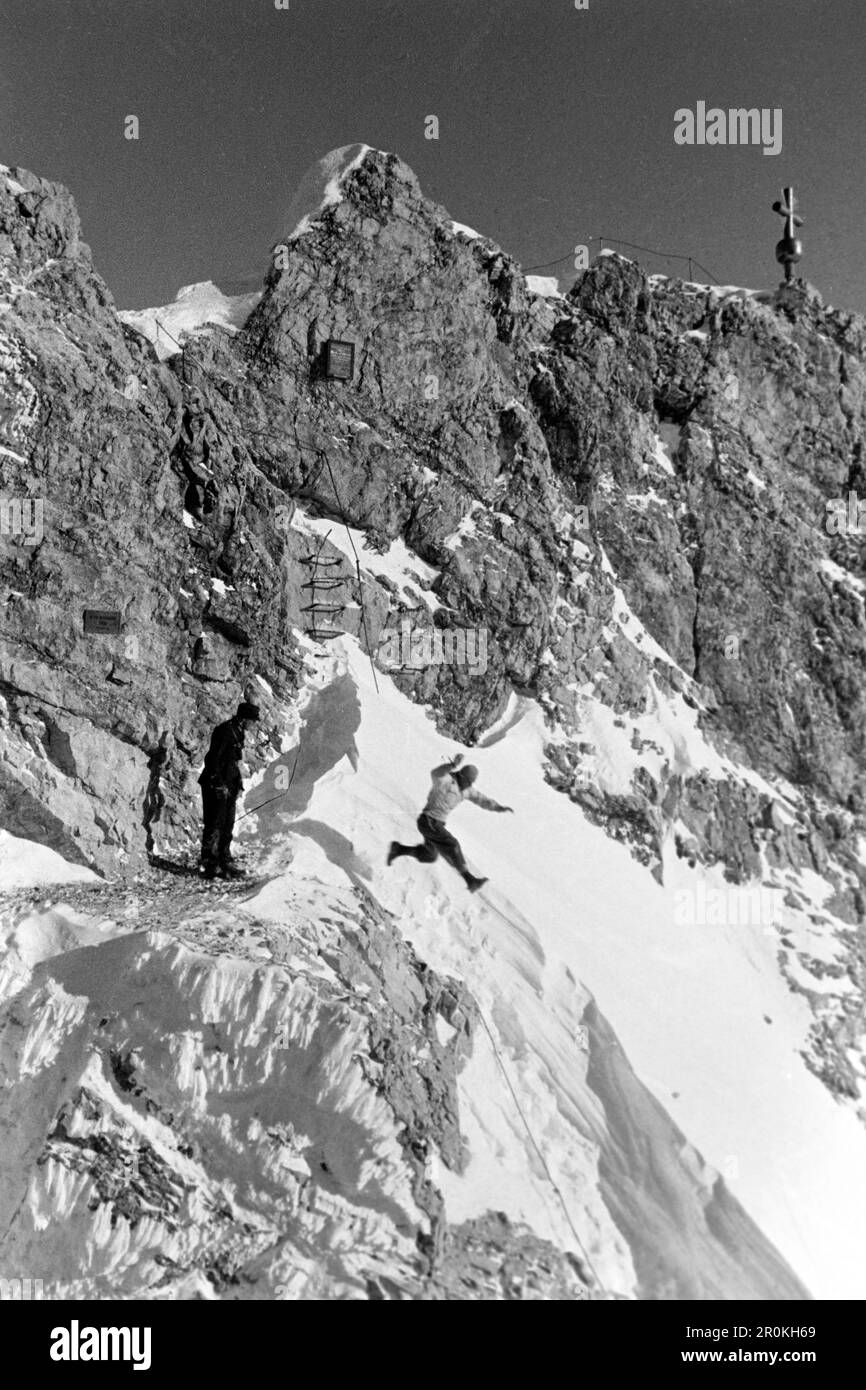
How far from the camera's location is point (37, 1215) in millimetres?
8531

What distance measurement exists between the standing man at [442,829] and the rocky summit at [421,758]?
0.71ft

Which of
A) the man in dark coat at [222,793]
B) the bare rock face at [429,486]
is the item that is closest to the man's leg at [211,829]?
the man in dark coat at [222,793]

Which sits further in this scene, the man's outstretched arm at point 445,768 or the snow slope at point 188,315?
the snow slope at point 188,315

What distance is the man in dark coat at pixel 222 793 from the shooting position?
1050 centimetres

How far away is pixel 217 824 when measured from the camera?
10539mm

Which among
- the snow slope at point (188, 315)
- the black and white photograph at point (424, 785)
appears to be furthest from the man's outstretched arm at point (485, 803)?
the snow slope at point (188, 315)

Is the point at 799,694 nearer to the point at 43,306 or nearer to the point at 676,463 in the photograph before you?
the point at 676,463

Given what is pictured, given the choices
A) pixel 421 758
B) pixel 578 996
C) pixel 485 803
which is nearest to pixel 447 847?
pixel 485 803

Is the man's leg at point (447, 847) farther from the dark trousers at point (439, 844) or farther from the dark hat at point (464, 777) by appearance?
the dark hat at point (464, 777)

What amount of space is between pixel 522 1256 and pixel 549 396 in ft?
38.2

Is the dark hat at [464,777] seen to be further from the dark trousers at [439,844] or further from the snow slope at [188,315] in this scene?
the snow slope at [188,315]

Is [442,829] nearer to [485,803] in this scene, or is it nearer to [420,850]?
[420,850]

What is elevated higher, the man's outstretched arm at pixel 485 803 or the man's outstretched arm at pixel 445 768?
the man's outstretched arm at pixel 445 768

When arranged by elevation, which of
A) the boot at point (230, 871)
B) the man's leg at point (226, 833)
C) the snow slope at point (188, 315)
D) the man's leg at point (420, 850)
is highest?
the snow slope at point (188, 315)
